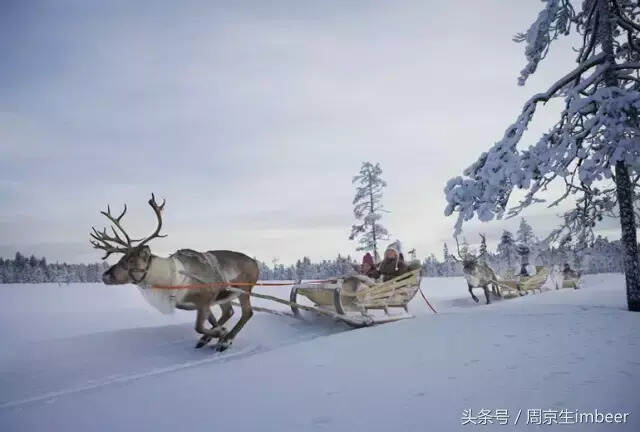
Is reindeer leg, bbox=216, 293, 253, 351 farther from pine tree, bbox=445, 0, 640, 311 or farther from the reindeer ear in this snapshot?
pine tree, bbox=445, 0, 640, 311

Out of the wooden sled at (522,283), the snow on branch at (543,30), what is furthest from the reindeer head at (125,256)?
the wooden sled at (522,283)

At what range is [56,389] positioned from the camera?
4.89 meters

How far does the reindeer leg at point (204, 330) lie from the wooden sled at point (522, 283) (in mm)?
14709

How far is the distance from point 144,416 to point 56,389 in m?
2.64

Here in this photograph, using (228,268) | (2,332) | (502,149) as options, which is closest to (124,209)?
(228,268)

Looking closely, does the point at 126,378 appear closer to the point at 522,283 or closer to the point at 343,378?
the point at 343,378

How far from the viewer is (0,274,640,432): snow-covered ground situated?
9.26ft

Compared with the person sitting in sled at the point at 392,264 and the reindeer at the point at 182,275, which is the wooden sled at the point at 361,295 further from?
the reindeer at the point at 182,275

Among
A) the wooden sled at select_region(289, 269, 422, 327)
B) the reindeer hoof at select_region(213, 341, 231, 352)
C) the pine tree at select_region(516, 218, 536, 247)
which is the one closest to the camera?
the reindeer hoof at select_region(213, 341, 231, 352)

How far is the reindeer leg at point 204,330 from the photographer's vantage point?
660cm

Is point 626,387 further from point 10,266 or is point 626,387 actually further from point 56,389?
point 10,266

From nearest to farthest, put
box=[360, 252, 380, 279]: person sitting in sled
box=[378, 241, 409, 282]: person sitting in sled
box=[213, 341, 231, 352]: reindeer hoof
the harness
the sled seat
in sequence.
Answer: the harness
box=[213, 341, 231, 352]: reindeer hoof
the sled seat
box=[378, 241, 409, 282]: person sitting in sled
box=[360, 252, 380, 279]: person sitting in sled

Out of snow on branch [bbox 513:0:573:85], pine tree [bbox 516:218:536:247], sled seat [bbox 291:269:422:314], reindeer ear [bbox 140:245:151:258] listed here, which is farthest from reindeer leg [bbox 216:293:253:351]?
pine tree [bbox 516:218:536:247]

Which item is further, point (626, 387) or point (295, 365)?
point (295, 365)
